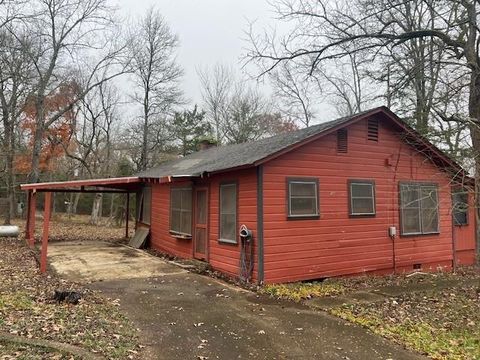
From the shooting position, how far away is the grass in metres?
7.45

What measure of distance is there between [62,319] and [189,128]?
26815mm

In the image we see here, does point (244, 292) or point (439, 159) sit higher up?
point (439, 159)

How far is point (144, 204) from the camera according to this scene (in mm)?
15500

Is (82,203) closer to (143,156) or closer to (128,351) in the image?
(143,156)

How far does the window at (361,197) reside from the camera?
32.0 feet

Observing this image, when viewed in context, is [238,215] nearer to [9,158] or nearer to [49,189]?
[49,189]

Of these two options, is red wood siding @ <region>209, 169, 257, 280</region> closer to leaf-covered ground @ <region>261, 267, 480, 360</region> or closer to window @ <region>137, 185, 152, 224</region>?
leaf-covered ground @ <region>261, 267, 480, 360</region>

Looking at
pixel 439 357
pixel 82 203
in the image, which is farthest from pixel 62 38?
pixel 439 357

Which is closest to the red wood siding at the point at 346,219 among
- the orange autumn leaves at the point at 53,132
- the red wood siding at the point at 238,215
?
the red wood siding at the point at 238,215

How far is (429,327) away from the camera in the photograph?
586 centimetres

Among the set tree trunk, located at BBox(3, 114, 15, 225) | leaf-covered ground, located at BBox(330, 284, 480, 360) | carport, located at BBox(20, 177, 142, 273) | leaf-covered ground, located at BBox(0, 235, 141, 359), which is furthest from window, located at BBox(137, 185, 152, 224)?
leaf-covered ground, located at BBox(330, 284, 480, 360)

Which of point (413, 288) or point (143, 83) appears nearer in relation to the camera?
point (413, 288)

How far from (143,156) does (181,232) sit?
49.0 feet

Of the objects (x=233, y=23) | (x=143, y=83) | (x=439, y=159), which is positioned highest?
(x=143, y=83)
